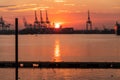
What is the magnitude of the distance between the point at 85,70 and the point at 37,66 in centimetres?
601

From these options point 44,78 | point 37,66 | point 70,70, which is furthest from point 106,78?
point 37,66

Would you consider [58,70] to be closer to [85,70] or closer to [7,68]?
[85,70]

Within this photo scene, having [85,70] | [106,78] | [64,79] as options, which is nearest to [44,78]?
[64,79]

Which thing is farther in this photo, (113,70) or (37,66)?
(37,66)

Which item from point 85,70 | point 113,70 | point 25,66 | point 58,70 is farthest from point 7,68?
point 113,70

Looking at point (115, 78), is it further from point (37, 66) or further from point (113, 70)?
point (37, 66)

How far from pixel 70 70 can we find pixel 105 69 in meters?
3.75

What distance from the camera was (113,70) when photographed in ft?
136

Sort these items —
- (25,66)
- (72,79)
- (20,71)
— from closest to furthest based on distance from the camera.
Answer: (72,79) → (20,71) → (25,66)

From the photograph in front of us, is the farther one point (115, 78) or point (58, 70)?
point (58, 70)

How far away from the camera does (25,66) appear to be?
44344 millimetres

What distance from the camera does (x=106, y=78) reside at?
33969 mm

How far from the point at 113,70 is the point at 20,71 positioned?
930 cm

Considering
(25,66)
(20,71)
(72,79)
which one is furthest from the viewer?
(25,66)
